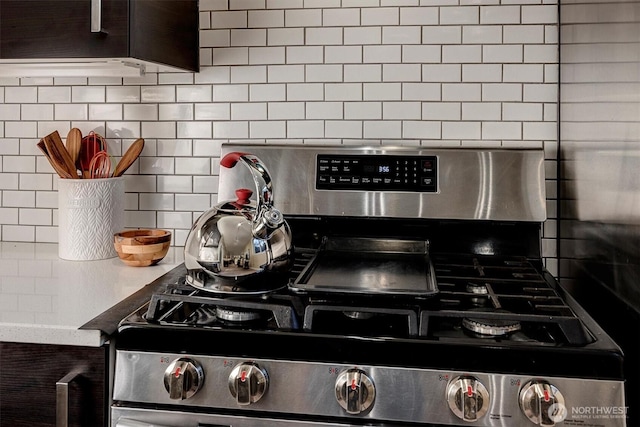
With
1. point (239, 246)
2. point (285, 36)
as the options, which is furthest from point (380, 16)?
point (239, 246)

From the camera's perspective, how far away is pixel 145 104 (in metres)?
1.94

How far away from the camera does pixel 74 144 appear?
6.02 ft

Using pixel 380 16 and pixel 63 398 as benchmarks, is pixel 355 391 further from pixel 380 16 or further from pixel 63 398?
pixel 380 16

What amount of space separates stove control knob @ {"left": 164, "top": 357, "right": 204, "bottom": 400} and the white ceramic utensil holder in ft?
2.59

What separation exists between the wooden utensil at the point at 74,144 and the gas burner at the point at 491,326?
4.24ft

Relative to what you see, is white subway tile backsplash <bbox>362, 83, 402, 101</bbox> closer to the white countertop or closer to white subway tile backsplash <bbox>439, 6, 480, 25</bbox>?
white subway tile backsplash <bbox>439, 6, 480, 25</bbox>

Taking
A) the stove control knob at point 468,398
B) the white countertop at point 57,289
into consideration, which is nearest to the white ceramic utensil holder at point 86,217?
the white countertop at point 57,289

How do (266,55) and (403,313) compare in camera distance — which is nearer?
(403,313)

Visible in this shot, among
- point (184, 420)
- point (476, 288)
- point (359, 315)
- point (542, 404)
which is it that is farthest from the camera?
point (476, 288)

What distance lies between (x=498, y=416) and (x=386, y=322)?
279mm

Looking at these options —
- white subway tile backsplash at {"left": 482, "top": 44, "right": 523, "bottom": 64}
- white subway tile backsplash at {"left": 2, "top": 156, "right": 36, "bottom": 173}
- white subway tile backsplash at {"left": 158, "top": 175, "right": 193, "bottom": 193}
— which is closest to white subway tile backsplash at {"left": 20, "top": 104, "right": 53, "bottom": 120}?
white subway tile backsplash at {"left": 2, "top": 156, "right": 36, "bottom": 173}

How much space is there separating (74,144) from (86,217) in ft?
0.81

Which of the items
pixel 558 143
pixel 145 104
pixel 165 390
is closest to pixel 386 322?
pixel 165 390

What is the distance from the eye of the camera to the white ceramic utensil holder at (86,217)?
1.75 m
